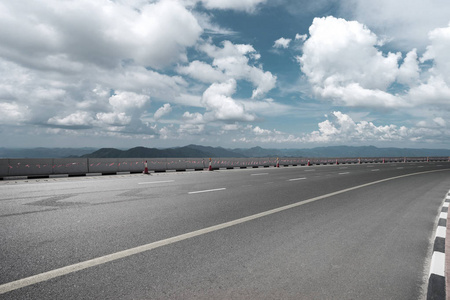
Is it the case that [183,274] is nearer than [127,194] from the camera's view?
Yes

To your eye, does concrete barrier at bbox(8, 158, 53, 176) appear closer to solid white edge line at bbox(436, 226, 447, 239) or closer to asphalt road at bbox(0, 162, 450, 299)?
asphalt road at bbox(0, 162, 450, 299)

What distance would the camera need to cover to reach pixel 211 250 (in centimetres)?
373

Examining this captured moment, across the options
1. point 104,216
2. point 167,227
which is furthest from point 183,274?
point 104,216

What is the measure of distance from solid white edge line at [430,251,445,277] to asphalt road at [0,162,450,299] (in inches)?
4.8

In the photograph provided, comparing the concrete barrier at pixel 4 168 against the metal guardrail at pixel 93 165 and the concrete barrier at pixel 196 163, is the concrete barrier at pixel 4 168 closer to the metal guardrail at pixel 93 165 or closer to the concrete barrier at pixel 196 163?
the metal guardrail at pixel 93 165

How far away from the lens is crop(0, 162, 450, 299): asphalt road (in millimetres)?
2709

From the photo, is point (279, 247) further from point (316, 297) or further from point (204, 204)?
point (204, 204)

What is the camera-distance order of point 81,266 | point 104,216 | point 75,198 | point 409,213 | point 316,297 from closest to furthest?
1. point 316,297
2. point 81,266
3. point 104,216
4. point 409,213
5. point 75,198

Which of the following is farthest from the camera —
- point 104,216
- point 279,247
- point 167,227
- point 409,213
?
point 409,213

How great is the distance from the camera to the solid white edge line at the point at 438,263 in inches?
127

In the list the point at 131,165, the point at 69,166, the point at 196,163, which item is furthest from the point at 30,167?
the point at 196,163

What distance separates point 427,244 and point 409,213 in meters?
2.62

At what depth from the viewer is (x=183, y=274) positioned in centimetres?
298

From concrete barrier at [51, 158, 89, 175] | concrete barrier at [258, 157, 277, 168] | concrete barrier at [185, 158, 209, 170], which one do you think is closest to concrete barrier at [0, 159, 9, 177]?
concrete barrier at [51, 158, 89, 175]
